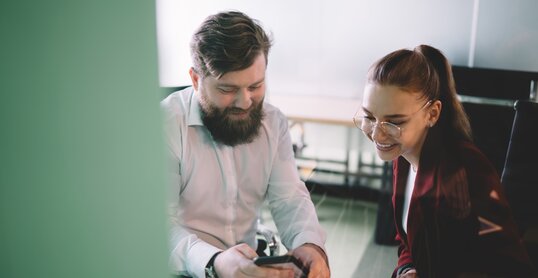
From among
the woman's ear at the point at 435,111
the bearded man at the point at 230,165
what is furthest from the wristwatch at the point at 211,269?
the woman's ear at the point at 435,111

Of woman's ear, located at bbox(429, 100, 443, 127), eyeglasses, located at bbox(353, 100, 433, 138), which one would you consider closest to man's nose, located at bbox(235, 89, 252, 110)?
eyeglasses, located at bbox(353, 100, 433, 138)

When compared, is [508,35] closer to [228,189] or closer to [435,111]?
[435,111]

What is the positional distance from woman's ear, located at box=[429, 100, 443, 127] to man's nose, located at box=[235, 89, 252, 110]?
1.12 feet

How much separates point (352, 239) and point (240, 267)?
26 cm

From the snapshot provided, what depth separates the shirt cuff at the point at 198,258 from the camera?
0.85 metres

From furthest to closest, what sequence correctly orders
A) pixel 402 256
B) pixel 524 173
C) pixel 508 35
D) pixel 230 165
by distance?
pixel 230 165 < pixel 524 173 < pixel 402 256 < pixel 508 35

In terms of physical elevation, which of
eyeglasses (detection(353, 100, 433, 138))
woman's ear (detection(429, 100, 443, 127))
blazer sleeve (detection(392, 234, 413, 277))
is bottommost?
blazer sleeve (detection(392, 234, 413, 277))

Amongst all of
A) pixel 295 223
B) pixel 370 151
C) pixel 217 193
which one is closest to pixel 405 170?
pixel 370 151

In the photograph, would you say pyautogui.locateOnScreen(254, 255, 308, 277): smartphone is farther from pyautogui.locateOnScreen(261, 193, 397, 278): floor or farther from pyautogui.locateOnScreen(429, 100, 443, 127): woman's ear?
pyautogui.locateOnScreen(429, 100, 443, 127): woman's ear

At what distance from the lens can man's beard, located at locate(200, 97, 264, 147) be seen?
0.85 m

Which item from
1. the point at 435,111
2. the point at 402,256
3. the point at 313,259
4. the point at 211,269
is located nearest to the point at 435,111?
the point at 435,111

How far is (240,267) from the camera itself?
797mm

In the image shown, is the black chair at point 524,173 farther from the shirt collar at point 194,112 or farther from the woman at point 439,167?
the shirt collar at point 194,112

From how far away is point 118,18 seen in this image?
A: 46cm
